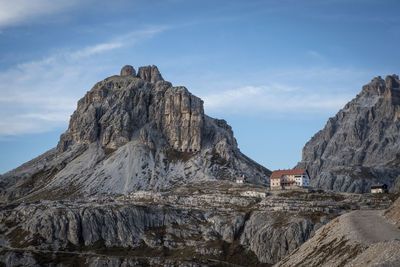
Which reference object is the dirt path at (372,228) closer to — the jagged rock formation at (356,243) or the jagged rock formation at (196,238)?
the jagged rock formation at (356,243)

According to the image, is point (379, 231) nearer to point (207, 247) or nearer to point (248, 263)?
point (248, 263)

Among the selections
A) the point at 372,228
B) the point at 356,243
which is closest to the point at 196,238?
the point at 372,228

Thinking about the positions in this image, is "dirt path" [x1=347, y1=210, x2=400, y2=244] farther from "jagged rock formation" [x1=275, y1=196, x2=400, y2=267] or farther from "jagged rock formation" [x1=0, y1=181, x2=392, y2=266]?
"jagged rock formation" [x1=0, y1=181, x2=392, y2=266]

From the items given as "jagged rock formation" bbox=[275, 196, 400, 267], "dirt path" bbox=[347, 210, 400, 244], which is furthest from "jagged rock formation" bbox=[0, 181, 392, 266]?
"dirt path" bbox=[347, 210, 400, 244]

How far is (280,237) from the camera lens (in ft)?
560

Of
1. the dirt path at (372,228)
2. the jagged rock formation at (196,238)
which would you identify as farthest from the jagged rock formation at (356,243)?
the jagged rock formation at (196,238)

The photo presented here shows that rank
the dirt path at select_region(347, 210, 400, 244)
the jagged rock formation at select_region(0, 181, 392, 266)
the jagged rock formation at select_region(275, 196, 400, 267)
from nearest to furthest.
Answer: the jagged rock formation at select_region(275, 196, 400, 267) → the dirt path at select_region(347, 210, 400, 244) → the jagged rock formation at select_region(0, 181, 392, 266)

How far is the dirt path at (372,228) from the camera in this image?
A: 87481 mm

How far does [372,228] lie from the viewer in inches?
3802

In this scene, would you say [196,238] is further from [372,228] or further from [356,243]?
[356,243]

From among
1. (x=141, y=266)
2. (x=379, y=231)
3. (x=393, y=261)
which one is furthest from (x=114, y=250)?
(x=393, y=261)

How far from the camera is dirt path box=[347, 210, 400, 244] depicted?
87.5 m

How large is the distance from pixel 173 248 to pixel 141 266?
18087 mm

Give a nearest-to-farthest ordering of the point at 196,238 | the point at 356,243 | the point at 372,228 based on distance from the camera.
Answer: the point at 356,243
the point at 372,228
the point at 196,238
